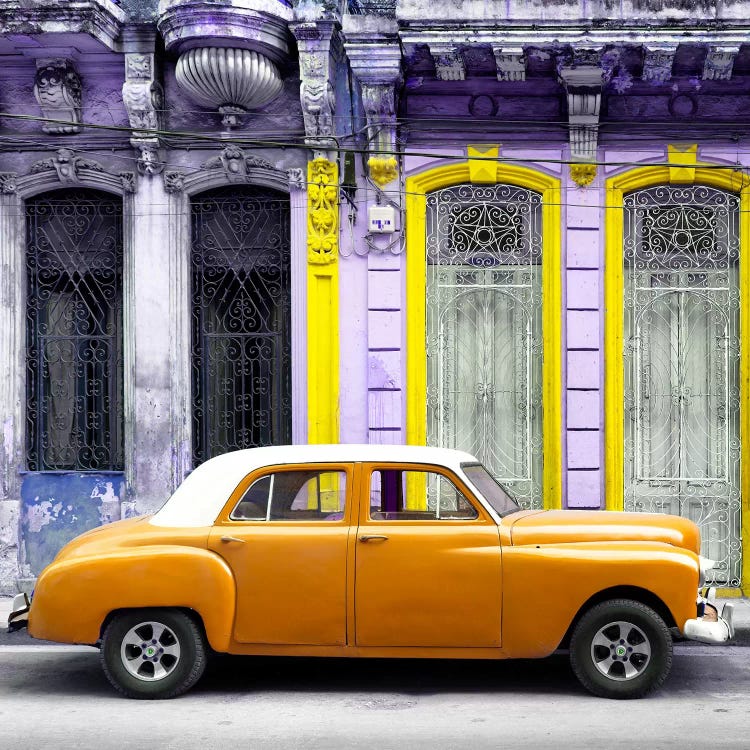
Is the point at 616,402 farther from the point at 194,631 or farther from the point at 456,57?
the point at 194,631

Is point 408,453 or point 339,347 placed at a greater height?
point 339,347

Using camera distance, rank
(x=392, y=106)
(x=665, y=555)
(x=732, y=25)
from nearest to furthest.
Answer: (x=665, y=555)
(x=732, y=25)
(x=392, y=106)

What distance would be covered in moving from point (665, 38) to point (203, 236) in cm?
462

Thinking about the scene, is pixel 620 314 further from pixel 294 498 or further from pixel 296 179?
pixel 294 498

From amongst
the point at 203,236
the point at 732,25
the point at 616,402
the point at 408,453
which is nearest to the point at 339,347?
the point at 203,236

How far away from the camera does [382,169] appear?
36.1 feet

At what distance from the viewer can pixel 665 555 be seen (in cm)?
700

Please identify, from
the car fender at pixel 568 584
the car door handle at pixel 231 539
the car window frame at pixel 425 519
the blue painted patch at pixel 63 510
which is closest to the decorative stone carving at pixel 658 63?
the car window frame at pixel 425 519

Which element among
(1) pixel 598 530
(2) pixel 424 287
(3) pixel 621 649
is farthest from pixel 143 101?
(3) pixel 621 649

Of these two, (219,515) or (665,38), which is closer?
(219,515)

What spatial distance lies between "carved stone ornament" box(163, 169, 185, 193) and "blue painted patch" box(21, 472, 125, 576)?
9.10 feet

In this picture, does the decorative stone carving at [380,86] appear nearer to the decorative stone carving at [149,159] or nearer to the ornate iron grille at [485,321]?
the ornate iron grille at [485,321]

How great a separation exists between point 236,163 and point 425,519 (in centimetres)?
513

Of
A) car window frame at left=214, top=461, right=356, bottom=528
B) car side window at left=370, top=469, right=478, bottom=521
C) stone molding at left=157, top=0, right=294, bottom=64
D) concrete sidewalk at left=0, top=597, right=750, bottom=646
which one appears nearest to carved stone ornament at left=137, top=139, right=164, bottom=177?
stone molding at left=157, top=0, right=294, bottom=64
